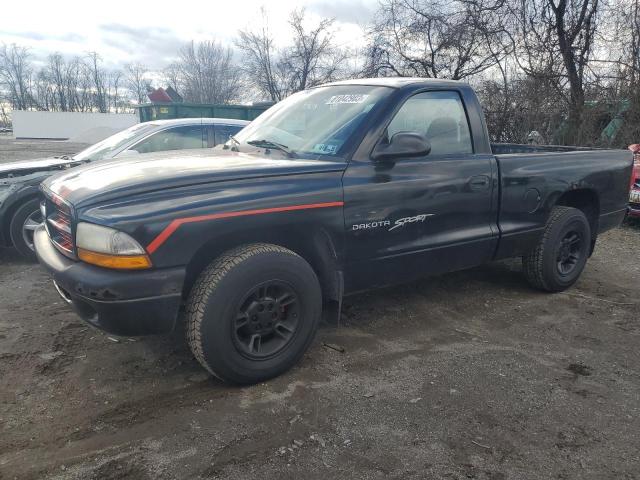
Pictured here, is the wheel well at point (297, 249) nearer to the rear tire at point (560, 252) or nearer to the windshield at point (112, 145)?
the rear tire at point (560, 252)

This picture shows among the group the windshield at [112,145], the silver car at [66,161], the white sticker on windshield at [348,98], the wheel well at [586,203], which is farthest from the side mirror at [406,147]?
the windshield at [112,145]

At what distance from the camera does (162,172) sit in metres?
2.86

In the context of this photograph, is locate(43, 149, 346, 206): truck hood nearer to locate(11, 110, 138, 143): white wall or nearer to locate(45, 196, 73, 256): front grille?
locate(45, 196, 73, 256): front grille

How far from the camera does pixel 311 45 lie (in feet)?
100

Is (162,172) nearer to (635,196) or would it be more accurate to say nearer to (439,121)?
(439,121)

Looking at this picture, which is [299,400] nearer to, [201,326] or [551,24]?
[201,326]

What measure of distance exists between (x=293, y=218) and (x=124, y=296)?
1.03 m

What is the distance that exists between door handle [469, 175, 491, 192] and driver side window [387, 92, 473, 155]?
0.24 m

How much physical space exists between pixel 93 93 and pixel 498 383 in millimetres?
80032

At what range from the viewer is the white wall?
47562 mm

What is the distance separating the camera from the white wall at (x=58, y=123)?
47.6 m

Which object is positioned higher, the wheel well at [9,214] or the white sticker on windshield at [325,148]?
the white sticker on windshield at [325,148]

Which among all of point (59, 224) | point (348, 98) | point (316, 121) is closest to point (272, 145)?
point (316, 121)

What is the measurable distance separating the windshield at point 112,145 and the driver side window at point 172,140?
0.54 ft
